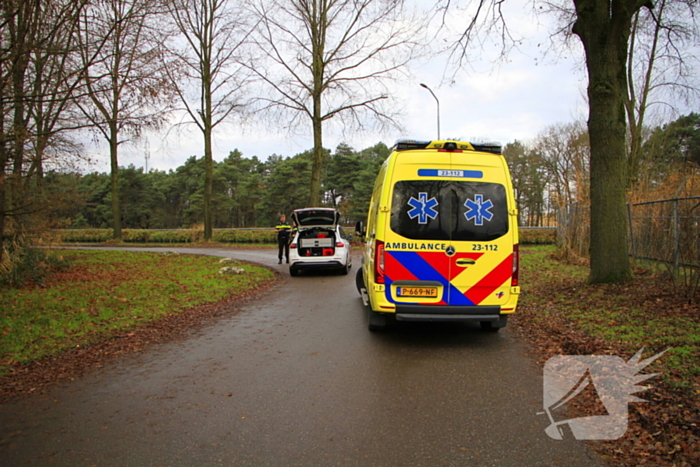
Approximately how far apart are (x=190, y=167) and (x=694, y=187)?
6645 cm

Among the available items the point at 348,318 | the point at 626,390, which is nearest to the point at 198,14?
the point at 348,318

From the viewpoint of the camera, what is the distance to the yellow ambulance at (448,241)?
6.20m

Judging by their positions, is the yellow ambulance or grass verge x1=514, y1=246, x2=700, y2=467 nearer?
grass verge x1=514, y1=246, x2=700, y2=467

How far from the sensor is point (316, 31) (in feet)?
84.0

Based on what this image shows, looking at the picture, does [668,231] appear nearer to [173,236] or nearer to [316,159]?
[316,159]

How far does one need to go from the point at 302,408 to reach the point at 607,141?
802 centimetres

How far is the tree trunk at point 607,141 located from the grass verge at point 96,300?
8073 mm

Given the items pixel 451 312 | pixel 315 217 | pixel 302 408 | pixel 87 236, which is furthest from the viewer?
pixel 87 236

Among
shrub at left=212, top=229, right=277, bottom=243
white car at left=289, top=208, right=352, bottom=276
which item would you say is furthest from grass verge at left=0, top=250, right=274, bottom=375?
shrub at left=212, top=229, right=277, bottom=243

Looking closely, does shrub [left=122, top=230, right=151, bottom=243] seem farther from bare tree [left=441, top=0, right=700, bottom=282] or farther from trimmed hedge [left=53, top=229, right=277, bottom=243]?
bare tree [left=441, top=0, right=700, bottom=282]

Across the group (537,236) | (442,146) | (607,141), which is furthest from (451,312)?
(537,236)

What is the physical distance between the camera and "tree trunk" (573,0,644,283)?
8.88 meters

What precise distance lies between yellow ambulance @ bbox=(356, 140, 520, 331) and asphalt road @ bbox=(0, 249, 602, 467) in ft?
1.93

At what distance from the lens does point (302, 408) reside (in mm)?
4113
